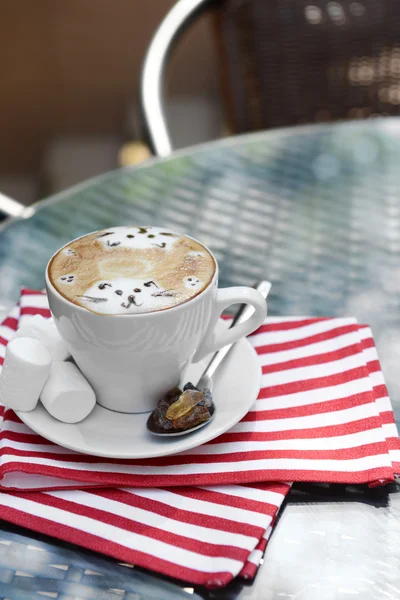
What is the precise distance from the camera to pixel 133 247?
0.55 metres

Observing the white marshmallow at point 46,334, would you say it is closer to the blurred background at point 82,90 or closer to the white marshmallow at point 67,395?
the white marshmallow at point 67,395

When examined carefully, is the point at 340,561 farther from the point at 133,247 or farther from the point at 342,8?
the point at 342,8

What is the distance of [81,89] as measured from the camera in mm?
3102

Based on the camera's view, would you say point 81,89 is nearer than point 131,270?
No

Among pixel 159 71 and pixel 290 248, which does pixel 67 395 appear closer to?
pixel 290 248

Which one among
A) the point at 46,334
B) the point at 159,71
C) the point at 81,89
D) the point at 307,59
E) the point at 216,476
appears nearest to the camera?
the point at 216,476

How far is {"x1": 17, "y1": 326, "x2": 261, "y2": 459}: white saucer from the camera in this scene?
1.58ft

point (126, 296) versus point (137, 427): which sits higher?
point (126, 296)

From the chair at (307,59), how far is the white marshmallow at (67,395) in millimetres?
1129

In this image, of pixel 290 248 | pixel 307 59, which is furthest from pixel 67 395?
pixel 307 59

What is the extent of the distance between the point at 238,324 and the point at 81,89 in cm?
280

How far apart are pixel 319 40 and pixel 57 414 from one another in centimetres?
127

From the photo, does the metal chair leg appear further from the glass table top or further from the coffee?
the coffee

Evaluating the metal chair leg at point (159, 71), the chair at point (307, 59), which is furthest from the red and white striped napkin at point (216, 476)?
the chair at point (307, 59)
